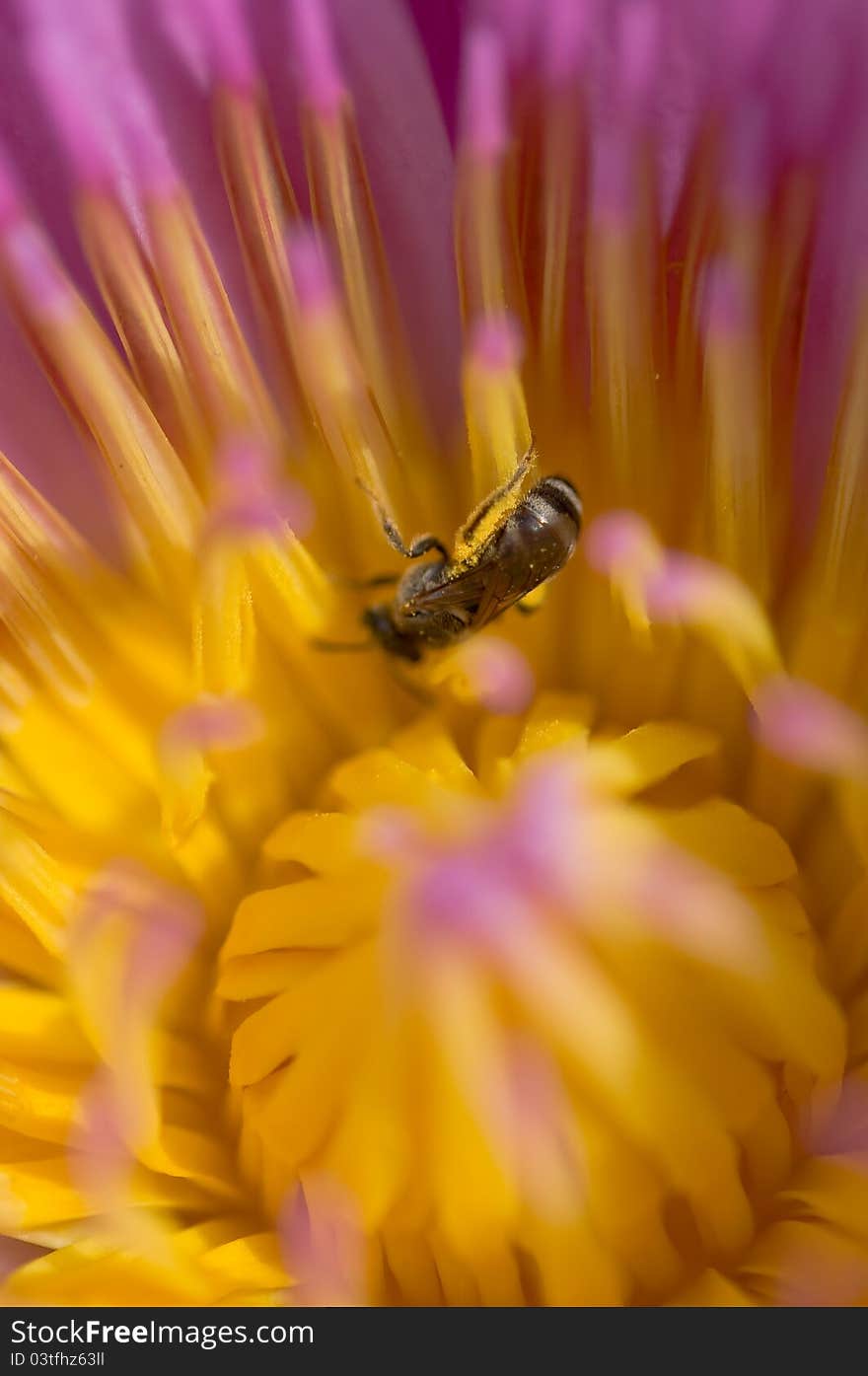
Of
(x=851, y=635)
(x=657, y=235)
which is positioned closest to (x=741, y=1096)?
(x=851, y=635)

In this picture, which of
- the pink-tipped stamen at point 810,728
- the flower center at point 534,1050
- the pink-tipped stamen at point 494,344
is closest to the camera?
the flower center at point 534,1050

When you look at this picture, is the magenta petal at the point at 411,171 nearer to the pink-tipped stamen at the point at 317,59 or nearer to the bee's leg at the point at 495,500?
the pink-tipped stamen at the point at 317,59

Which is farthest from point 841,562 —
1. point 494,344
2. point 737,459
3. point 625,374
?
point 494,344

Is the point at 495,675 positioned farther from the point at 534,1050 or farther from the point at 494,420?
the point at 534,1050

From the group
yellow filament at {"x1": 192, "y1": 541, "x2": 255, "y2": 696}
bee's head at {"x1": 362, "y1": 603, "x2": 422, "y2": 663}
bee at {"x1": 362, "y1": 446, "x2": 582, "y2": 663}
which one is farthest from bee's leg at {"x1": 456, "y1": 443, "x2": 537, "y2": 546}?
yellow filament at {"x1": 192, "y1": 541, "x2": 255, "y2": 696}

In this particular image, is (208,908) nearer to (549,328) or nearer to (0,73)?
(549,328)

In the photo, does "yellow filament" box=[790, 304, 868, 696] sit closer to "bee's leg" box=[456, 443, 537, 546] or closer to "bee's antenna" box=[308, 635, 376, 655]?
"bee's leg" box=[456, 443, 537, 546]

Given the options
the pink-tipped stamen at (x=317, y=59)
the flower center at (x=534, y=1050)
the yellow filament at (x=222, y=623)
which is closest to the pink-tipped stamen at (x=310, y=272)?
the pink-tipped stamen at (x=317, y=59)
